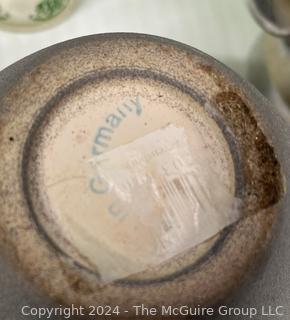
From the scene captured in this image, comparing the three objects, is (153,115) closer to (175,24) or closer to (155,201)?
(155,201)

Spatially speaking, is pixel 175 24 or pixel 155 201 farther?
pixel 175 24

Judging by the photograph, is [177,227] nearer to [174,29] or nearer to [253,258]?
[253,258]

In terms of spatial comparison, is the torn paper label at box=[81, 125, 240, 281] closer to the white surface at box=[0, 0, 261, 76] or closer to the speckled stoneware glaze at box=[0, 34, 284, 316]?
the speckled stoneware glaze at box=[0, 34, 284, 316]

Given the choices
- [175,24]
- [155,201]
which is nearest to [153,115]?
[155,201]

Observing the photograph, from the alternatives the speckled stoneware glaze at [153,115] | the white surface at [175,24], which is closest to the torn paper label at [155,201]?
the speckled stoneware glaze at [153,115]

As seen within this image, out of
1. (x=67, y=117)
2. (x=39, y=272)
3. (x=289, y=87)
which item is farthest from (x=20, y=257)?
(x=289, y=87)
